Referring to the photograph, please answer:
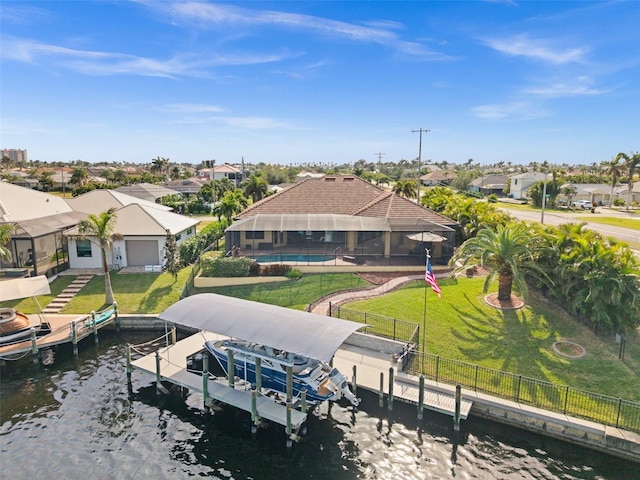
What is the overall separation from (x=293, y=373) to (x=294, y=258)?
16796mm

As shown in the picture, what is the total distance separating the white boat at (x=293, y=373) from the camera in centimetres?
1702

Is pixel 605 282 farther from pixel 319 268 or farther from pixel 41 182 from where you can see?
pixel 41 182

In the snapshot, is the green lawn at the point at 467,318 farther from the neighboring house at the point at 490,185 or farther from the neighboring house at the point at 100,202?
the neighboring house at the point at 490,185

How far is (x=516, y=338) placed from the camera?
2100 cm

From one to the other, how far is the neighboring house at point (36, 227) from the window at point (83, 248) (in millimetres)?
1184

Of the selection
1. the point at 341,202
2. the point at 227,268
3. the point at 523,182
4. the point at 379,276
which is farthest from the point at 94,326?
the point at 523,182

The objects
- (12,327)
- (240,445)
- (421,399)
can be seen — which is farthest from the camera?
(12,327)

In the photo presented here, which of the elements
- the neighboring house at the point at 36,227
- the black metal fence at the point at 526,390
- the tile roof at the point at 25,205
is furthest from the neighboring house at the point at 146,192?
the black metal fence at the point at 526,390

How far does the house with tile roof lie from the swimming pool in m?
0.60

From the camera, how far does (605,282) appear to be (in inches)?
792

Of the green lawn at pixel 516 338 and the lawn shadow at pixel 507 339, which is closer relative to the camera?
the green lawn at pixel 516 338

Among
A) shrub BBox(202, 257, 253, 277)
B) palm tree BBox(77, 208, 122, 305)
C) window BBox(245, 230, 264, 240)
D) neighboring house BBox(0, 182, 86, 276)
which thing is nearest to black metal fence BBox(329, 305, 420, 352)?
shrub BBox(202, 257, 253, 277)

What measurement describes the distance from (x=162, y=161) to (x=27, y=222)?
391 feet

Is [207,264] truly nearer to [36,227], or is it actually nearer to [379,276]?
[379,276]
